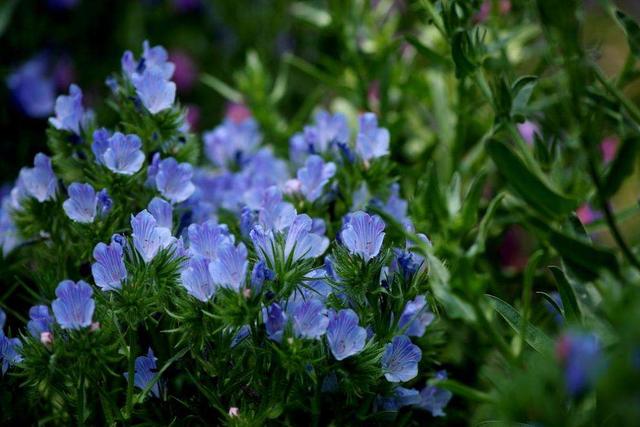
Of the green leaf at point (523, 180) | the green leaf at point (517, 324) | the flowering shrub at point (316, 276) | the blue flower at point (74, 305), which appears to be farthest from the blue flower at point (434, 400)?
the blue flower at point (74, 305)

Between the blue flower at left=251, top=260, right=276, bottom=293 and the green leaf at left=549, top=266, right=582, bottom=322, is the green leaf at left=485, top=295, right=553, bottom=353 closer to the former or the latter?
the green leaf at left=549, top=266, right=582, bottom=322

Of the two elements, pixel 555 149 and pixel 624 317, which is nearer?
pixel 624 317

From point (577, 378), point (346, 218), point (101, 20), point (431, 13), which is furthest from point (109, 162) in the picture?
Result: point (101, 20)

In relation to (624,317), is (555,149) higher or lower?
lower

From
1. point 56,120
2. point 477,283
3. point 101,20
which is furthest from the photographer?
point 101,20

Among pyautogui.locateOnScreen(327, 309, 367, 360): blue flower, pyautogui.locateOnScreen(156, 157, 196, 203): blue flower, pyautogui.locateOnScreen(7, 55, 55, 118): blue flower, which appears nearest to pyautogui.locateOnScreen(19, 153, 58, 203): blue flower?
pyautogui.locateOnScreen(156, 157, 196, 203): blue flower

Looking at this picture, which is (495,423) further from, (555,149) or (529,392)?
(555,149)

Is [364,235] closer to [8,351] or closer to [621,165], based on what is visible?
[621,165]

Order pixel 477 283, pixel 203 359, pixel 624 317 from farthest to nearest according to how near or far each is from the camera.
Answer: pixel 203 359 < pixel 477 283 < pixel 624 317
